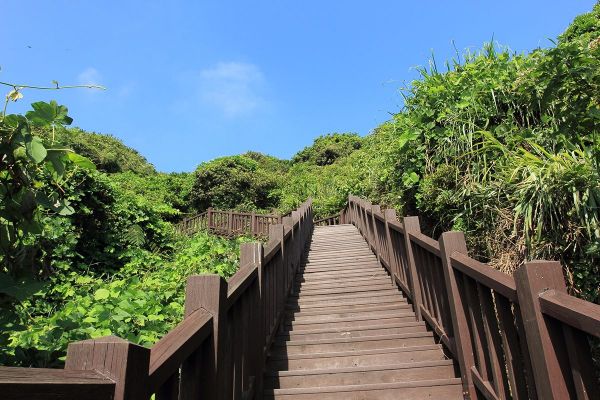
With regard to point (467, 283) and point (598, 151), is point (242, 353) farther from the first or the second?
point (598, 151)

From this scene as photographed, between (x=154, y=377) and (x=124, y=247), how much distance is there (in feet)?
25.1

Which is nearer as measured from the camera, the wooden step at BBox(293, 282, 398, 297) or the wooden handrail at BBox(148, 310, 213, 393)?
the wooden handrail at BBox(148, 310, 213, 393)

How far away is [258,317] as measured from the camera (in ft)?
10.2

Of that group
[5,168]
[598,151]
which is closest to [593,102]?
[598,151]

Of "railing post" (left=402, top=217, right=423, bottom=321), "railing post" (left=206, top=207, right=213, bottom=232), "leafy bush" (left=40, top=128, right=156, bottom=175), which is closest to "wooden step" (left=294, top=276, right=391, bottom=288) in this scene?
"railing post" (left=402, top=217, right=423, bottom=321)

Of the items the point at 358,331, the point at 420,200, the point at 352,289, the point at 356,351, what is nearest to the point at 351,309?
the point at 358,331

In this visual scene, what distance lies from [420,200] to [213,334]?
3.96m

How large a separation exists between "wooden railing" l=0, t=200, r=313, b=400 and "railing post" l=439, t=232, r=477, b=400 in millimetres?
1337

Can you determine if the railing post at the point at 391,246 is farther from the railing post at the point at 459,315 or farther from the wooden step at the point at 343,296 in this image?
the railing post at the point at 459,315

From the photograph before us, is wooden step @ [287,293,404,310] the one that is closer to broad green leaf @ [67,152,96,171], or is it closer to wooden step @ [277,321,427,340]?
wooden step @ [277,321,427,340]

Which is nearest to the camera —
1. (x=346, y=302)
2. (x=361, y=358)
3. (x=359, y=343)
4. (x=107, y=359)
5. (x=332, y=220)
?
(x=107, y=359)

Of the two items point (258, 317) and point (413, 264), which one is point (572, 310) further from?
point (413, 264)

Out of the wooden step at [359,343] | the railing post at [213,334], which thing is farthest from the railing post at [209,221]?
Result: the railing post at [213,334]

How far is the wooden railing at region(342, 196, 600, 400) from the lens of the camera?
1.44 metres
